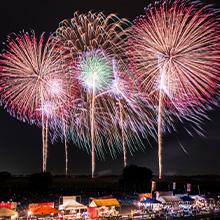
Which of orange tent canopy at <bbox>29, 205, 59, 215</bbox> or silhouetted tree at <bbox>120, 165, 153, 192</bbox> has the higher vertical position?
orange tent canopy at <bbox>29, 205, 59, 215</bbox>

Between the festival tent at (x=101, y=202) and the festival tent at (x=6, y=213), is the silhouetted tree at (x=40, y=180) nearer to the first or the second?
the festival tent at (x=101, y=202)

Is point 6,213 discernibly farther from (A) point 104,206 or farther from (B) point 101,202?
(A) point 104,206

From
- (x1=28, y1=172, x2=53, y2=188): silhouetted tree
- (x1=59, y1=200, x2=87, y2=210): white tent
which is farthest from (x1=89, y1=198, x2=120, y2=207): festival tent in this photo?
(x1=28, y1=172, x2=53, y2=188): silhouetted tree

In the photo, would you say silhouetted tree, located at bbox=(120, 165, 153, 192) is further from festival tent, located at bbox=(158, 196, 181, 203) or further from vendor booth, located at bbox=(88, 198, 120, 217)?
vendor booth, located at bbox=(88, 198, 120, 217)

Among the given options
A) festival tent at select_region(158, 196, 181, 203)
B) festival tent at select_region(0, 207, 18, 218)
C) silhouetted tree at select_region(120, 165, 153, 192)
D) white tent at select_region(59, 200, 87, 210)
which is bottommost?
silhouetted tree at select_region(120, 165, 153, 192)

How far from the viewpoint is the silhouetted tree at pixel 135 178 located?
5516 centimetres

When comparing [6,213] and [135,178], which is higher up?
[6,213]

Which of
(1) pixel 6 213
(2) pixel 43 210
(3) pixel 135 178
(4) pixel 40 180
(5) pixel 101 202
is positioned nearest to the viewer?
(1) pixel 6 213

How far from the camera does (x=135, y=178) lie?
5562 cm

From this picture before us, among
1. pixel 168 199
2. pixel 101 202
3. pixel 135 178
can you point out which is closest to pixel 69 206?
pixel 101 202

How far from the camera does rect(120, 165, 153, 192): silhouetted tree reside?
5516 cm

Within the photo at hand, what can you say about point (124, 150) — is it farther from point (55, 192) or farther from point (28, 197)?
point (28, 197)

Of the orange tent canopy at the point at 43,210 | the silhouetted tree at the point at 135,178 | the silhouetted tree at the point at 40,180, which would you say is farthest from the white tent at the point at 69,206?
the silhouetted tree at the point at 135,178

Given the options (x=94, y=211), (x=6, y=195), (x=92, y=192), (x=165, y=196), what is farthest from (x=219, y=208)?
(x=6, y=195)
